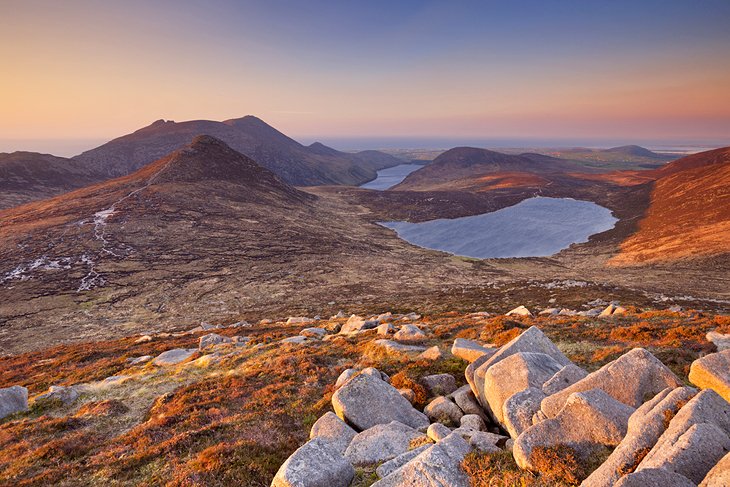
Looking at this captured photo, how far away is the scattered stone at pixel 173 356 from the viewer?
28.3 meters

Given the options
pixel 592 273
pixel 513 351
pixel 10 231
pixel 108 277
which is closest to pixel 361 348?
pixel 513 351

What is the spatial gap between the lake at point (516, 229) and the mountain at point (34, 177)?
148 m

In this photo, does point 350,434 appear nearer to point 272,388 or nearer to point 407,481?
point 407,481

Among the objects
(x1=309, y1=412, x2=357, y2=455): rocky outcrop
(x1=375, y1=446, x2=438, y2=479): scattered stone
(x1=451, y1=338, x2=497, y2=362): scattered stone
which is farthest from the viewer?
(x1=451, y1=338, x2=497, y2=362): scattered stone

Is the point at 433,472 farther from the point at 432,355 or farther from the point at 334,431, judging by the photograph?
the point at 432,355

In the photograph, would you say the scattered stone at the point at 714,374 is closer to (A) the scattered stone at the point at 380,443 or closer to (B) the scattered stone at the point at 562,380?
(B) the scattered stone at the point at 562,380

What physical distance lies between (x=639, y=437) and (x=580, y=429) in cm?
137

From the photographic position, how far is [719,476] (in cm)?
627

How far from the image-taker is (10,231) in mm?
77250

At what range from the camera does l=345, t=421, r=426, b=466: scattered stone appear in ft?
36.8

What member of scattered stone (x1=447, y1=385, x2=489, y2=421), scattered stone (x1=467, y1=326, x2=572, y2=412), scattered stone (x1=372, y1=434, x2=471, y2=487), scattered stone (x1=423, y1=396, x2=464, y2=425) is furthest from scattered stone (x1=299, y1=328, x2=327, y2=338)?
scattered stone (x1=372, y1=434, x2=471, y2=487)

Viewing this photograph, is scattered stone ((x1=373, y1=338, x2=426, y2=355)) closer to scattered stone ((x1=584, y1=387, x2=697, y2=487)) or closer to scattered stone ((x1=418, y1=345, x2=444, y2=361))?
scattered stone ((x1=418, y1=345, x2=444, y2=361))

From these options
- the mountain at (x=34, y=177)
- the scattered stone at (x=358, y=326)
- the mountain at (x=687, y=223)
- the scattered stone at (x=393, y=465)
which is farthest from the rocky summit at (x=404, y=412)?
the mountain at (x=34, y=177)

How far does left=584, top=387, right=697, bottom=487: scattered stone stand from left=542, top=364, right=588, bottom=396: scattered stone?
2887mm
